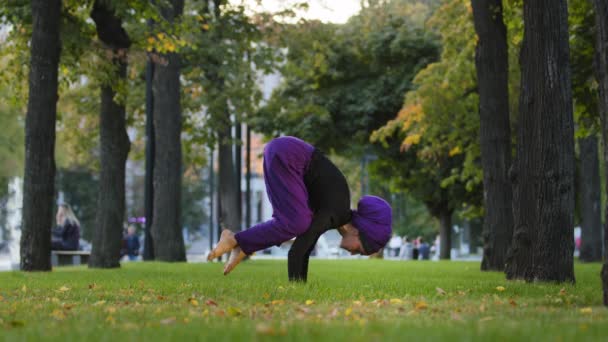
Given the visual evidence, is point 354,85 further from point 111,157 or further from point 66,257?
point 111,157

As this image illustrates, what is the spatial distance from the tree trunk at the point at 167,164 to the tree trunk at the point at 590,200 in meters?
13.8

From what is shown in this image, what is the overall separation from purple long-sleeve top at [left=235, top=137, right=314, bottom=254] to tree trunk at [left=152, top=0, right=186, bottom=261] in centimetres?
1719

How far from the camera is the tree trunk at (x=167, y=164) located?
27.1 meters

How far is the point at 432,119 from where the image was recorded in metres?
31.2

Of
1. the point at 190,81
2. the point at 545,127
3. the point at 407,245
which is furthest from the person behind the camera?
the point at 407,245

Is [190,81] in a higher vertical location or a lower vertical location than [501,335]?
higher

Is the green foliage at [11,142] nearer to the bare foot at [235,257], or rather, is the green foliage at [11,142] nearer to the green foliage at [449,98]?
the green foliage at [449,98]

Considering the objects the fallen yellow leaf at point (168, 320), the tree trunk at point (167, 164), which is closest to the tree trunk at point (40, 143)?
the tree trunk at point (167, 164)

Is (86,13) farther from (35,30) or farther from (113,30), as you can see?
(35,30)

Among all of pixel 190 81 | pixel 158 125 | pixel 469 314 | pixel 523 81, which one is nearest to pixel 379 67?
pixel 190 81

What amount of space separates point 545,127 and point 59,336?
322 inches

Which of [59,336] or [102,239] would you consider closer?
[59,336]

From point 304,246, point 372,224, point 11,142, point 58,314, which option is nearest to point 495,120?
point 372,224

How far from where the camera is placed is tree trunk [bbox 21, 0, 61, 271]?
57.9ft
